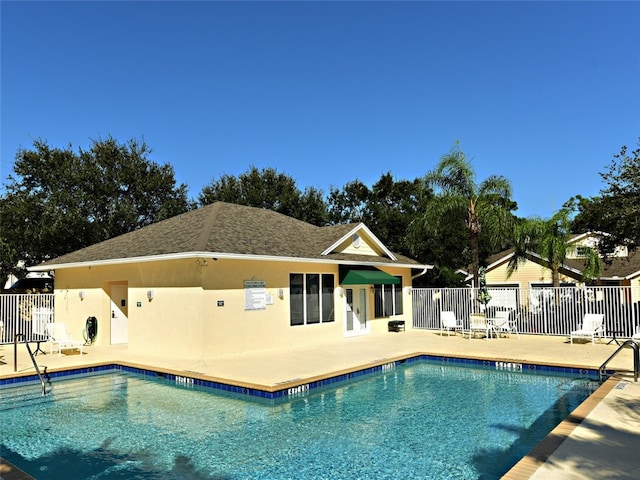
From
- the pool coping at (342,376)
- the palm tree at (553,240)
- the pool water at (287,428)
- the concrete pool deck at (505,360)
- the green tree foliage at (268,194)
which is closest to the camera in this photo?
the concrete pool deck at (505,360)

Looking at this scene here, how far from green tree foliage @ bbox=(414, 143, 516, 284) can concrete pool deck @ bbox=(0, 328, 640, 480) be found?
606cm

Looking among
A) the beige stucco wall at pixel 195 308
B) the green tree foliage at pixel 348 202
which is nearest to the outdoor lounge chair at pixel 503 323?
the beige stucco wall at pixel 195 308

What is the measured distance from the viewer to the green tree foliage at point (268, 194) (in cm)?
4378

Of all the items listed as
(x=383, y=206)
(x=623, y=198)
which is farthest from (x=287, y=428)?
(x=383, y=206)

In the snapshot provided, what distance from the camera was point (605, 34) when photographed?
1750 cm

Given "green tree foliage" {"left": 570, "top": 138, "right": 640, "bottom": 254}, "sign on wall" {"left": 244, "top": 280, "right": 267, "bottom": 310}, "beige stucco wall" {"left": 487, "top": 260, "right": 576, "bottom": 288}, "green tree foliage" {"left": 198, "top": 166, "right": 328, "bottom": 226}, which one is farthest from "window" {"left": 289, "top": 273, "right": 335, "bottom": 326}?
"green tree foliage" {"left": 198, "top": 166, "right": 328, "bottom": 226}

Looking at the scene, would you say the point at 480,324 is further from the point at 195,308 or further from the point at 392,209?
the point at 392,209

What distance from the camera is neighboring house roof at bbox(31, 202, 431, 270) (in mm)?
16797

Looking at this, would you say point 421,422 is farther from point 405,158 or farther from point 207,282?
point 405,158

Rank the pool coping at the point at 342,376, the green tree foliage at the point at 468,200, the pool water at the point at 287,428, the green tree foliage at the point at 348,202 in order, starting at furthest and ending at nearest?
1. the green tree foliage at the point at 348,202
2. the green tree foliage at the point at 468,200
3. the pool coping at the point at 342,376
4. the pool water at the point at 287,428

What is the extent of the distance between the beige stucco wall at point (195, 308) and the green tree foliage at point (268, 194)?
2390 centimetres

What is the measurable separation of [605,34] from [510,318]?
13.6 metres

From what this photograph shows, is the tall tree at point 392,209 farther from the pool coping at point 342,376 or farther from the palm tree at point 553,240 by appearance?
the pool coping at point 342,376

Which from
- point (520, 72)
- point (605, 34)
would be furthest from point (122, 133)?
point (605, 34)
